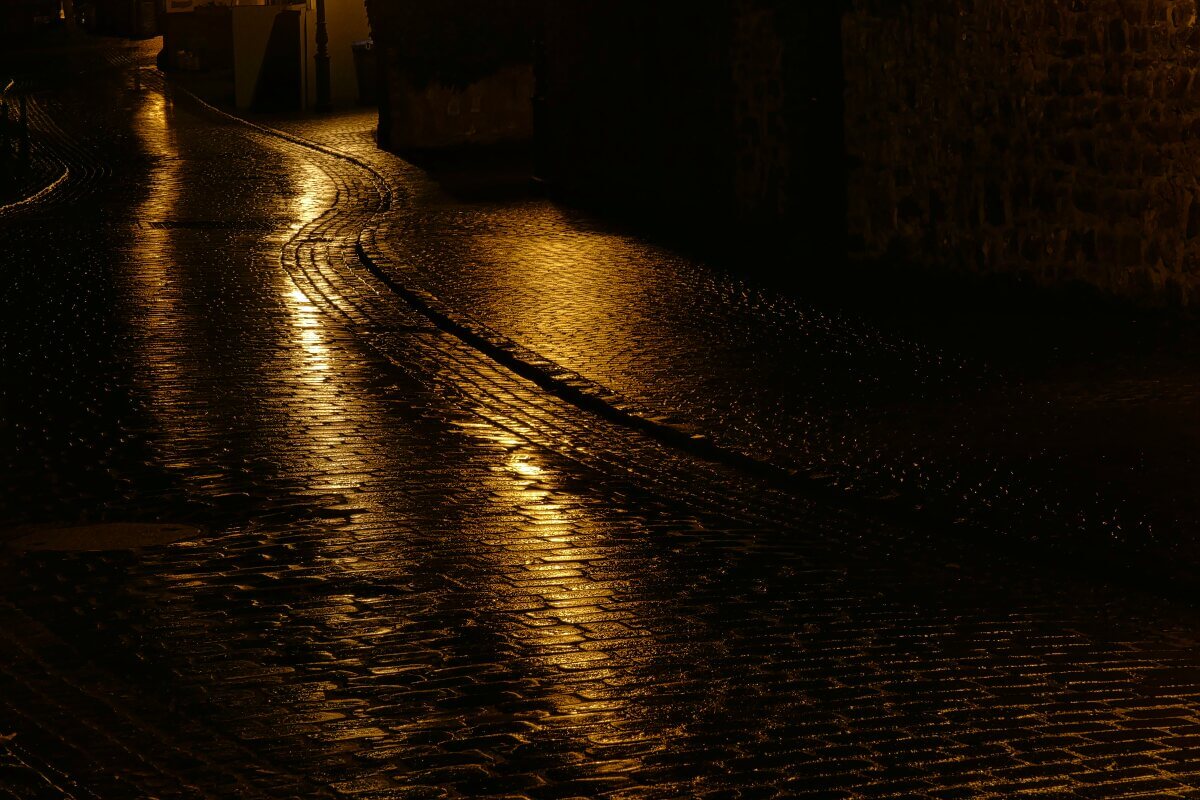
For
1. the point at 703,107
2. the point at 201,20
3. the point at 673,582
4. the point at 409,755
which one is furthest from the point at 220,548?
the point at 201,20

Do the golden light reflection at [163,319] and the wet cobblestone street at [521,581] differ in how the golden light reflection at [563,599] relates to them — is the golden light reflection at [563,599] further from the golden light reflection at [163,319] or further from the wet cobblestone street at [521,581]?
the golden light reflection at [163,319]

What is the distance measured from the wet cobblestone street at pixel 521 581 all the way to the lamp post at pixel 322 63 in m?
20.2

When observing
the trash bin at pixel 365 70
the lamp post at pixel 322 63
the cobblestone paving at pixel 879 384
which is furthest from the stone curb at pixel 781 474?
the trash bin at pixel 365 70

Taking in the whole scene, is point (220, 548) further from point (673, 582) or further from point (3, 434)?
Result: point (3, 434)

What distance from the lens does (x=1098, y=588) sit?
703cm

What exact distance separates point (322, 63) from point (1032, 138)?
910 inches

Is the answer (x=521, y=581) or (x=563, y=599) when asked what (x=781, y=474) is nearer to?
(x=521, y=581)

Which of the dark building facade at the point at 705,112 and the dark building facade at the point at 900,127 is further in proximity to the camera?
the dark building facade at the point at 705,112

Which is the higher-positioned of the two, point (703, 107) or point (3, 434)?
point (703, 107)

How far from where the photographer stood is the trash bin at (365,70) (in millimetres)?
34969

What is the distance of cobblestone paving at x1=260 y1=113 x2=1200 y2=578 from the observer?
8086 millimetres

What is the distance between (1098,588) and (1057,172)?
653cm

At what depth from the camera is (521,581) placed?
275 inches

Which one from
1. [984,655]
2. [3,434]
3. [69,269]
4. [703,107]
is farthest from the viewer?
[703,107]
